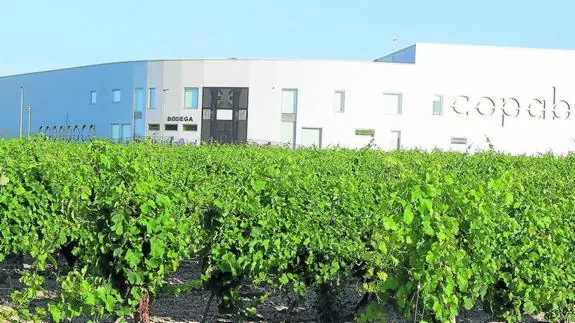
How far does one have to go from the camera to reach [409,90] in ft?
167

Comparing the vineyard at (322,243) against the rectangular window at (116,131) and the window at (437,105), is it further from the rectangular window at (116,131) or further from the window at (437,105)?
the rectangular window at (116,131)

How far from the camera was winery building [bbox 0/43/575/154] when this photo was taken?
50.3 m

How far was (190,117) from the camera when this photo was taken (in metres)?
52.1

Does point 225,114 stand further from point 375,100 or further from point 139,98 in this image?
point 375,100

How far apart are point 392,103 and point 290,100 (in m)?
6.29

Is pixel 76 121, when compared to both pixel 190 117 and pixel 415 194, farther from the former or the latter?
pixel 415 194

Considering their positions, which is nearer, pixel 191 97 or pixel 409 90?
pixel 409 90

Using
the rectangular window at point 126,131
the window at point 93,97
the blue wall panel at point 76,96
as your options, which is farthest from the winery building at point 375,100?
the window at point 93,97

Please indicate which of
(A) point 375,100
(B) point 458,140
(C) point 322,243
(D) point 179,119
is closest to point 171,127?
(D) point 179,119

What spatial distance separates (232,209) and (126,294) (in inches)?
45.9

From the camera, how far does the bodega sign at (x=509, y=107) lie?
51156mm

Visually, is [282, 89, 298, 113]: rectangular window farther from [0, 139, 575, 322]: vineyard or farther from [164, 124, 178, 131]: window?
[0, 139, 575, 322]: vineyard

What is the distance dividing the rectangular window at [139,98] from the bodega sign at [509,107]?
19.6m

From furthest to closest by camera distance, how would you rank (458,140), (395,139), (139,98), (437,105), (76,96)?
(76,96) → (139,98) → (437,105) → (458,140) → (395,139)
